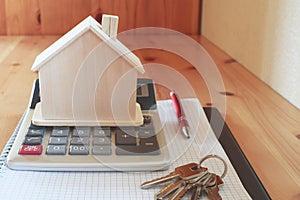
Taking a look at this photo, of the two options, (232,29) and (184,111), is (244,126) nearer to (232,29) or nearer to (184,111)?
(184,111)

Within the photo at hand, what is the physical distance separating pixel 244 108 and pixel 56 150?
0.37 meters

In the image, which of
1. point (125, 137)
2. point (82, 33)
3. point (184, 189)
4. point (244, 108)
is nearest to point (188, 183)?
point (184, 189)

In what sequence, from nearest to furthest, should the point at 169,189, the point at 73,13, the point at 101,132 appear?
1. the point at 169,189
2. the point at 101,132
3. the point at 73,13

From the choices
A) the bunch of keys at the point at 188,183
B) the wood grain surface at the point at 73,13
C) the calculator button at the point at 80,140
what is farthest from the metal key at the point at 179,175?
the wood grain surface at the point at 73,13

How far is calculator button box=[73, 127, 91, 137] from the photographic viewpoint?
0.54 meters

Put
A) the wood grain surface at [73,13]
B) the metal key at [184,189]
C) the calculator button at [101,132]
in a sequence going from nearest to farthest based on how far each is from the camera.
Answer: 1. the metal key at [184,189]
2. the calculator button at [101,132]
3. the wood grain surface at [73,13]

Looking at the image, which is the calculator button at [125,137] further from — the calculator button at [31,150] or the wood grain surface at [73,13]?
the wood grain surface at [73,13]

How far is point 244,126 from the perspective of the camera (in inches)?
26.4

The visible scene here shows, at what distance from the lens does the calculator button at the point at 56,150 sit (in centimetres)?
51

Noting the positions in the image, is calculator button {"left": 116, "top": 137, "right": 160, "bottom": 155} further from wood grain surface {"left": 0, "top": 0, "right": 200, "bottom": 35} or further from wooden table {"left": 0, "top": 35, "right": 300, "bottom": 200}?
wood grain surface {"left": 0, "top": 0, "right": 200, "bottom": 35}

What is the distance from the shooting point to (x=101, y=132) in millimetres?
553

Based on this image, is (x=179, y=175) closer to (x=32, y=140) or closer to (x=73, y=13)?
(x=32, y=140)

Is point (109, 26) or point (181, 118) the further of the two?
point (181, 118)

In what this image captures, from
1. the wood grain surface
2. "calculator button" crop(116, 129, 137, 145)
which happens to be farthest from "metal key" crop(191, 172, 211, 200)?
the wood grain surface
